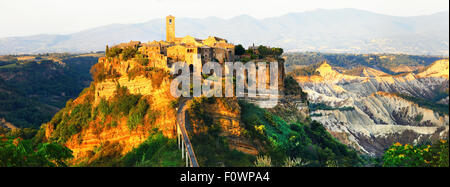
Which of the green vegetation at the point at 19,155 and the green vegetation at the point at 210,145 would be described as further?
the green vegetation at the point at 210,145

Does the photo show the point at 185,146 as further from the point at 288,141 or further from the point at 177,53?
the point at 177,53

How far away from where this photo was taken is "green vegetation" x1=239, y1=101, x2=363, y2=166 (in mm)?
27047

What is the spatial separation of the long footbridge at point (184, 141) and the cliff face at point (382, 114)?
19140mm

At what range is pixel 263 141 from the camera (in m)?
26.9

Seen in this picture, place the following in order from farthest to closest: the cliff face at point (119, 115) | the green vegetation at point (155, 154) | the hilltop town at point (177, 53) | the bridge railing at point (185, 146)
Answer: the hilltop town at point (177, 53)
the cliff face at point (119, 115)
the green vegetation at point (155, 154)
the bridge railing at point (185, 146)

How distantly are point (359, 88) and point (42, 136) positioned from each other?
84.6 m

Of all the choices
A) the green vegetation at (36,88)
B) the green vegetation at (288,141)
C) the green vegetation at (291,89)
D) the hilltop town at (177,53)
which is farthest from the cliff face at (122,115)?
the green vegetation at (36,88)

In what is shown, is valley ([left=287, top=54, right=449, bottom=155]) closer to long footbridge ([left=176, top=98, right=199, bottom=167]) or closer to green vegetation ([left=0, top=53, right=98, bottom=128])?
long footbridge ([left=176, top=98, right=199, bottom=167])

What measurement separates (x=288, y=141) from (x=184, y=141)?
10.7 m

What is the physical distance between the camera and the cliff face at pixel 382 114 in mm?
49753

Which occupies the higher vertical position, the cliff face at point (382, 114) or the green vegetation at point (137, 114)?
the green vegetation at point (137, 114)

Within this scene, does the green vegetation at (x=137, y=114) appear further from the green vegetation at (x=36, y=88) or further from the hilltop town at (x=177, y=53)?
the green vegetation at (x=36, y=88)

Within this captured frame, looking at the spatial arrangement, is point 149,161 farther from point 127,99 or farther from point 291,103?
point 291,103
